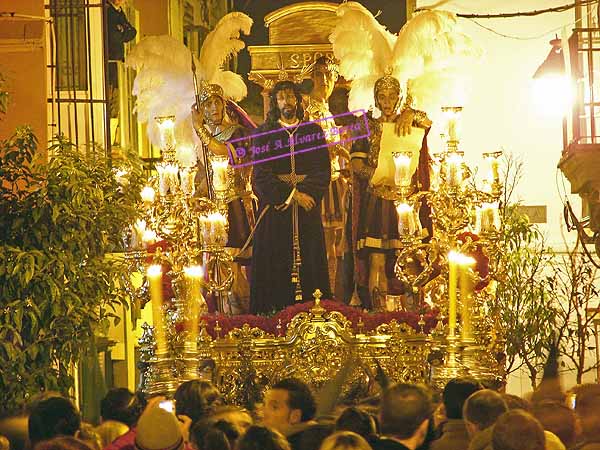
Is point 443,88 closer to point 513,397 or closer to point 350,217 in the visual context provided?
point 350,217

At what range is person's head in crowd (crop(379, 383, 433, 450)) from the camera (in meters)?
8.41

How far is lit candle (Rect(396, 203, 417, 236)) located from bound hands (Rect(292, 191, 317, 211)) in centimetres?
261

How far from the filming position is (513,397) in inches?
373

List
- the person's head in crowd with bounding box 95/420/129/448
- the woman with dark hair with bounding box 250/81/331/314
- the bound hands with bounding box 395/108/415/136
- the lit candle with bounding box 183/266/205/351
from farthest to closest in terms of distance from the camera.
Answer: the woman with dark hair with bounding box 250/81/331/314
the bound hands with bounding box 395/108/415/136
the lit candle with bounding box 183/266/205/351
the person's head in crowd with bounding box 95/420/129/448

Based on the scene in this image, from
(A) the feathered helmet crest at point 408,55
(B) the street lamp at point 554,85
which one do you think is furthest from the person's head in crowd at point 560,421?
(A) the feathered helmet crest at point 408,55

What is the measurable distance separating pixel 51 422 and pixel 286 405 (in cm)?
132

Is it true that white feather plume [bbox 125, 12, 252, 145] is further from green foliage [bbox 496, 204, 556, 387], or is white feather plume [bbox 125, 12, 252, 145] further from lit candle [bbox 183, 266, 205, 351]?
lit candle [bbox 183, 266, 205, 351]

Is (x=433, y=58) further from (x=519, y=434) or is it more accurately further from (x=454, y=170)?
(x=519, y=434)

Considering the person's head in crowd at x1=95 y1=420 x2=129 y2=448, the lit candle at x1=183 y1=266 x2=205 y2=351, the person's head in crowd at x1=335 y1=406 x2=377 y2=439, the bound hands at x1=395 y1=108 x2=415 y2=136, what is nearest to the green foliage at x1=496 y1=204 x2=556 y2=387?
the bound hands at x1=395 y1=108 x2=415 y2=136

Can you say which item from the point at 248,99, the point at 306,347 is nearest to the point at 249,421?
the point at 306,347

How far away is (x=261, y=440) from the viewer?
7461mm

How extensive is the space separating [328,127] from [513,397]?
1161 centimetres

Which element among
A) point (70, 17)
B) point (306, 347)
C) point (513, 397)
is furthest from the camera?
point (70, 17)

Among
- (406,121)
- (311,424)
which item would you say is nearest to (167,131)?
(406,121)
